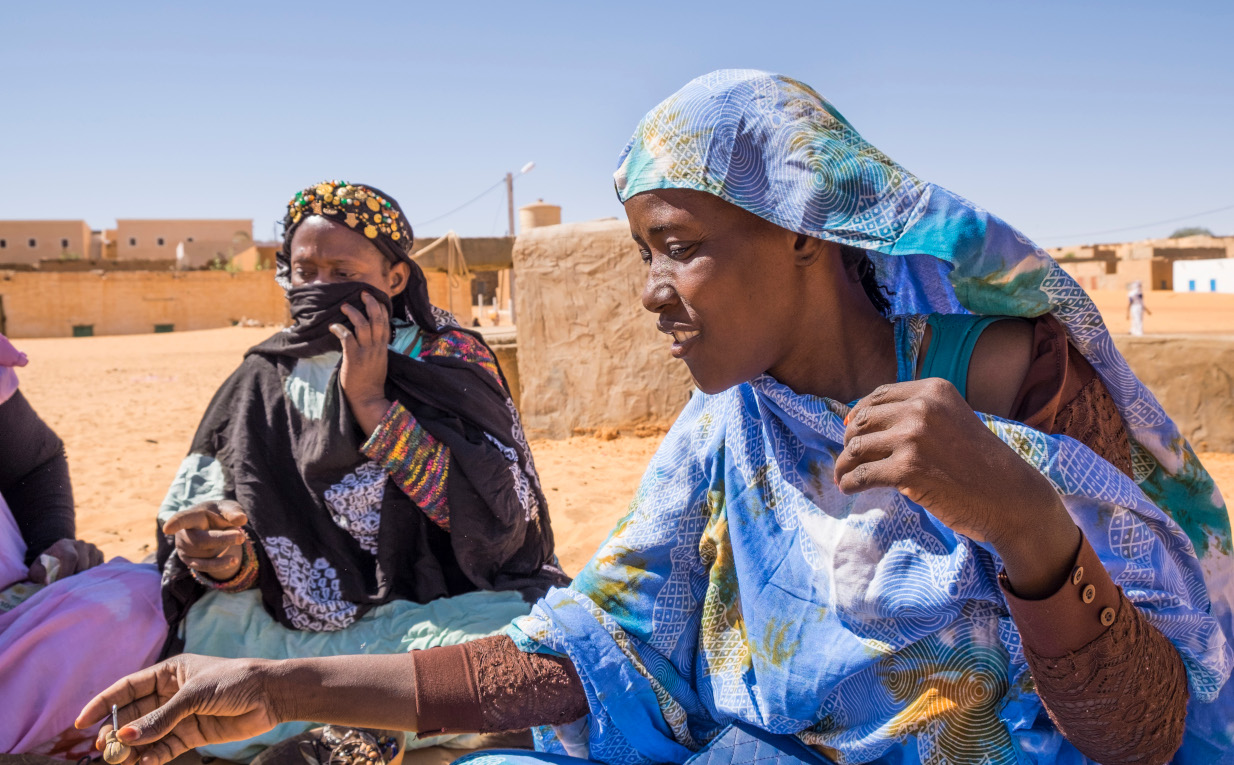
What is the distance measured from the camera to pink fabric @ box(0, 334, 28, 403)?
2.97m

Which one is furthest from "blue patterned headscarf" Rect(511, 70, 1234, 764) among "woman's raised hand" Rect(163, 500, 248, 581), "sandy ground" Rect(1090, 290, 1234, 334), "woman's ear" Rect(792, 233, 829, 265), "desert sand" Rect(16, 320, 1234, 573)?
"sandy ground" Rect(1090, 290, 1234, 334)

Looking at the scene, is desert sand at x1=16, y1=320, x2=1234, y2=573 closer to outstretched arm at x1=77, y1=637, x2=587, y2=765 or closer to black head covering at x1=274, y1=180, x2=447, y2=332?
black head covering at x1=274, y1=180, x2=447, y2=332

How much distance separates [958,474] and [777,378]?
53 cm

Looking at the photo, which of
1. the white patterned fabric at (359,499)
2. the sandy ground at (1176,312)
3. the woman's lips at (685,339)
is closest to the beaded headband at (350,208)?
the white patterned fabric at (359,499)

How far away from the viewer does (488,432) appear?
3.09m

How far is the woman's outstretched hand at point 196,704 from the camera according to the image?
159cm

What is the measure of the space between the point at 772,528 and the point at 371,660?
2.57 feet

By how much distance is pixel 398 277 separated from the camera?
3209mm

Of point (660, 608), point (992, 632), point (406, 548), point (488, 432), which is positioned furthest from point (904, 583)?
point (406, 548)

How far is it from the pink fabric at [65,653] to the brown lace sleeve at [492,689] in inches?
59.4

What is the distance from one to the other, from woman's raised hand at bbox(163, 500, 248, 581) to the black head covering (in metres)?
0.85

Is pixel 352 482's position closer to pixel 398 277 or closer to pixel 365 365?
pixel 365 365

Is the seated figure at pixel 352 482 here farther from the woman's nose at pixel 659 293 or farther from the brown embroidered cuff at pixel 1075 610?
the brown embroidered cuff at pixel 1075 610

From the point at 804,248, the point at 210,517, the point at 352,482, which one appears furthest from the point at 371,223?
the point at 804,248
